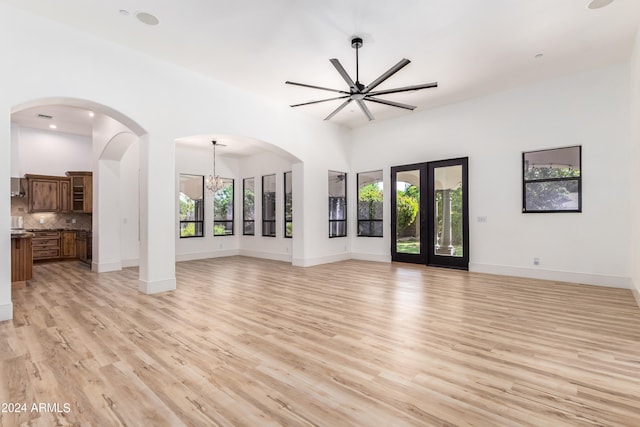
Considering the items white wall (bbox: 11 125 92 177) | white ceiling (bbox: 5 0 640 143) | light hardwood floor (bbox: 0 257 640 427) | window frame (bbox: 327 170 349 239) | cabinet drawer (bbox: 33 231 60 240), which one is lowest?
light hardwood floor (bbox: 0 257 640 427)

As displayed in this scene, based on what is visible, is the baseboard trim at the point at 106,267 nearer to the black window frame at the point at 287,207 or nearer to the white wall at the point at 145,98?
the white wall at the point at 145,98

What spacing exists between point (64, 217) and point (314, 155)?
301 inches

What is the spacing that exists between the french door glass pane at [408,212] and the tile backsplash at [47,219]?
9.02 m

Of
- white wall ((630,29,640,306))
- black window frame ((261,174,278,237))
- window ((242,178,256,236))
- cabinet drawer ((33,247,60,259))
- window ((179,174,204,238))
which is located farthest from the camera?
window ((242,178,256,236))

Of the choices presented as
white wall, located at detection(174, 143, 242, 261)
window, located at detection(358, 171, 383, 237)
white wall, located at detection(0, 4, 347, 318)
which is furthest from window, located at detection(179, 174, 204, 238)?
window, located at detection(358, 171, 383, 237)

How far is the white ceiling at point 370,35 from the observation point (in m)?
3.86

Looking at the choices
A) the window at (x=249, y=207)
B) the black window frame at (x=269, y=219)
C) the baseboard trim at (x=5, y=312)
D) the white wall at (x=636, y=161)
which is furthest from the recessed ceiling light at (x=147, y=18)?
the white wall at (x=636, y=161)

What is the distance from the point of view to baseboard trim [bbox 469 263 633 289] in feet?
17.6

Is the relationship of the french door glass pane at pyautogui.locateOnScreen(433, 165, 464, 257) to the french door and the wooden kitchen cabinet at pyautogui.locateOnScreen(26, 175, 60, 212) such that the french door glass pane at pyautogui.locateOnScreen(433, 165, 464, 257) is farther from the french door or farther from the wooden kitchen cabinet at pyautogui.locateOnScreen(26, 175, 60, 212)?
the wooden kitchen cabinet at pyautogui.locateOnScreen(26, 175, 60, 212)

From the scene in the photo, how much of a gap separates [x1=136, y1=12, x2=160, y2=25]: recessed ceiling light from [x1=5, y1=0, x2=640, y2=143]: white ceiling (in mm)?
69

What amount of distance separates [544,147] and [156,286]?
24.0ft

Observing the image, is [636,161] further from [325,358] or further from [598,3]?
[325,358]

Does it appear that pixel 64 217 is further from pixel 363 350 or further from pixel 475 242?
pixel 475 242

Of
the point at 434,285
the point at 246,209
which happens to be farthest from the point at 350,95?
the point at 246,209
